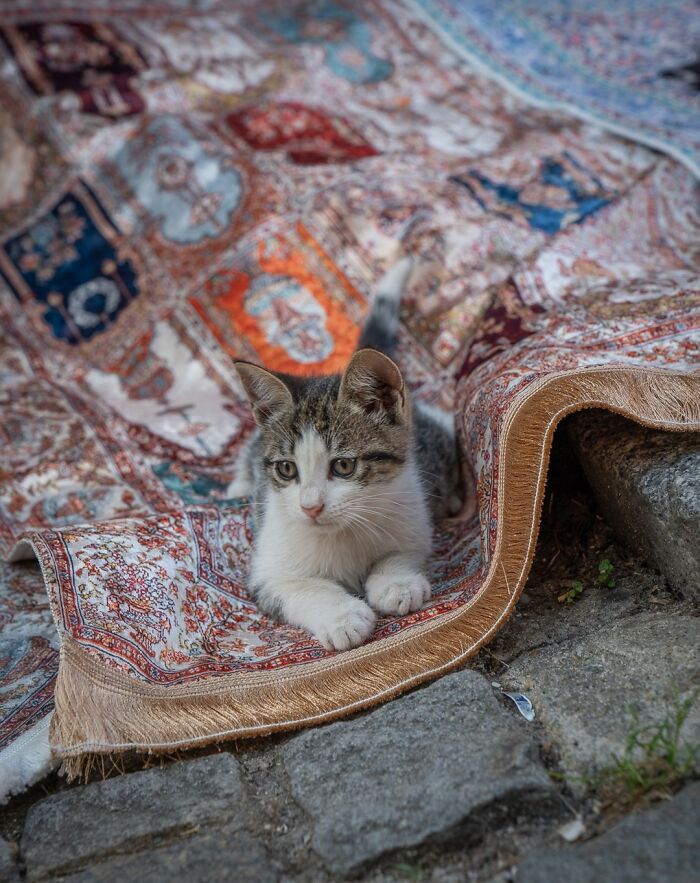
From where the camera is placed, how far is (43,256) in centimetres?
346

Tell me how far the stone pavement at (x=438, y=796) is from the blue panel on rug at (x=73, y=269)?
2184 millimetres

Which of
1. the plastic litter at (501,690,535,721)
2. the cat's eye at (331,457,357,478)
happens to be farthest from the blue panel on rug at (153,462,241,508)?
the plastic litter at (501,690,535,721)

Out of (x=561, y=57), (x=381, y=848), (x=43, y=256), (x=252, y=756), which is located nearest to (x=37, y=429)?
(x=43, y=256)

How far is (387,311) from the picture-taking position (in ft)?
8.79

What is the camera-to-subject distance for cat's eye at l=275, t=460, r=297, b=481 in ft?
6.10

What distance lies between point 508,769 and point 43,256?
9.61ft

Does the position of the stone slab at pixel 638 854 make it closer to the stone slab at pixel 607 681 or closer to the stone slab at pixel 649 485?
the stone slab at pixel 607 681

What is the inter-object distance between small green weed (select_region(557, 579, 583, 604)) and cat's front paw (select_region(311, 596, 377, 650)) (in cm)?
44

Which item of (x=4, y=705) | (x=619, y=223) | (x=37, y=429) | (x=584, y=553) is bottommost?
(x=37, y=429)

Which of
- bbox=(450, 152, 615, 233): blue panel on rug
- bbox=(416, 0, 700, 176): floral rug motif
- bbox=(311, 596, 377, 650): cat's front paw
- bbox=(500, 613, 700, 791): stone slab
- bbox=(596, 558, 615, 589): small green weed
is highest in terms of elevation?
bbox=(416, 0, 700, 176): floral rug motif

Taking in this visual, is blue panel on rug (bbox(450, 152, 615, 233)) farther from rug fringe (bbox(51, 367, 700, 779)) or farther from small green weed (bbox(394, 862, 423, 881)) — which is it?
small green weed (bbox(394, 862, 423, 881))

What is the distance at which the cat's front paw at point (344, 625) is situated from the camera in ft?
5.48

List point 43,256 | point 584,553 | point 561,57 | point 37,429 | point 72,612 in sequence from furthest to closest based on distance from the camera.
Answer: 1. point 561,57
2. point 43,256
3. point 37,429
4. point 584,553
5. point 72,612

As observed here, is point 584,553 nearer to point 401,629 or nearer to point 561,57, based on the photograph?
point 401,629
